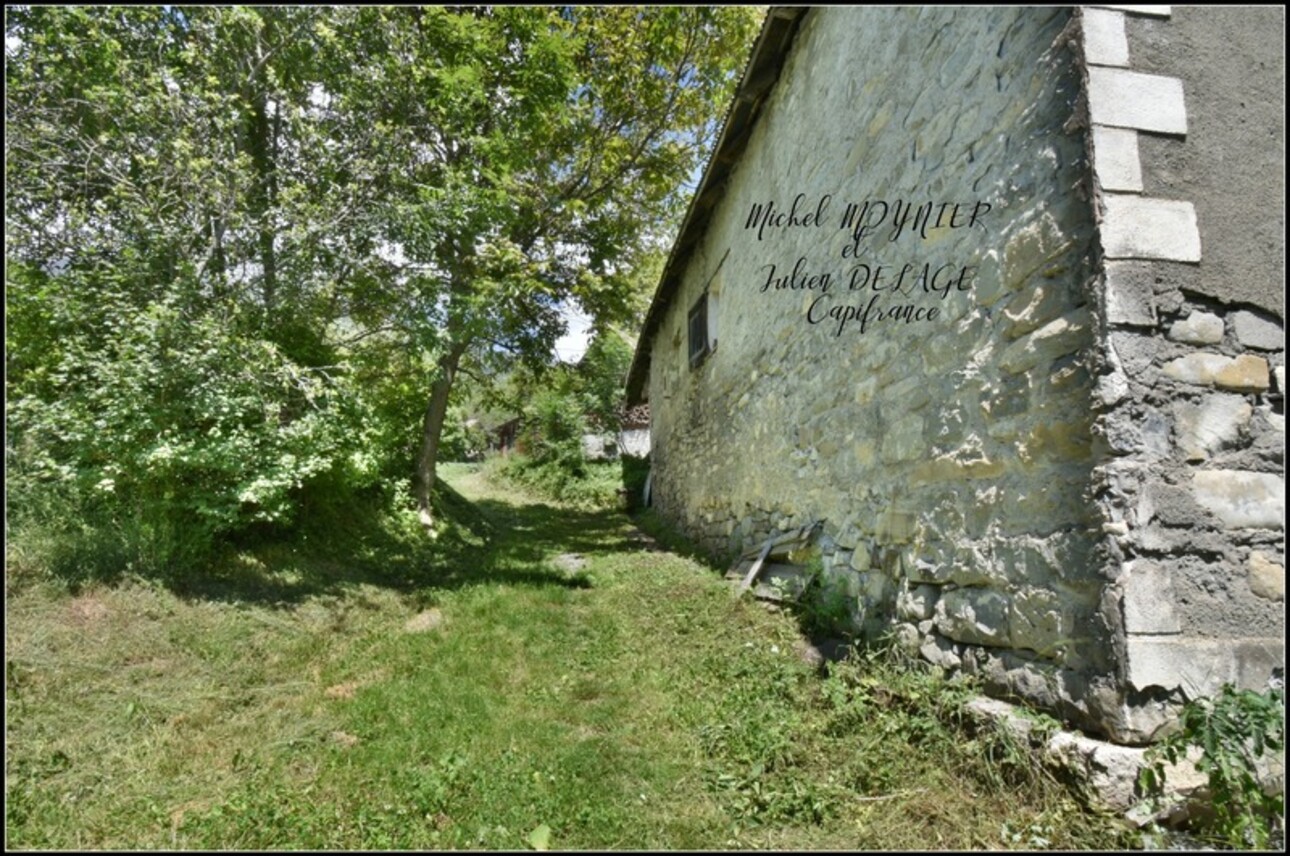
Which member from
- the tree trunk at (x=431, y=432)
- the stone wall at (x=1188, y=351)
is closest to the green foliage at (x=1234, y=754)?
the stone wall at (x=1188, y=351)

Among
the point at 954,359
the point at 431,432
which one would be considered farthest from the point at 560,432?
the point at 954,359

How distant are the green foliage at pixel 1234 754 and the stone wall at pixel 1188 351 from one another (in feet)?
0.28

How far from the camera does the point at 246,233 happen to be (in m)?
5.18

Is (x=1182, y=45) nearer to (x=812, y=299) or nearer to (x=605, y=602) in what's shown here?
(x=812, y=299)

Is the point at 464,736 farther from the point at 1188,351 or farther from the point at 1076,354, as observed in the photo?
the point at 1188,351

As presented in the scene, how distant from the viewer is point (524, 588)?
236 inches

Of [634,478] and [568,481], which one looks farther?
[568,481]

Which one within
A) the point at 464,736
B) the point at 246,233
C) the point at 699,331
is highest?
the point at 246,233

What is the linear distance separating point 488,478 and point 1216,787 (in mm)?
17733

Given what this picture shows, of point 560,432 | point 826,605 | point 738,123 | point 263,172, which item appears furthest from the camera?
point 560,432

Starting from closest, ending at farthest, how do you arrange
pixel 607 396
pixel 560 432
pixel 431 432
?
pixel 431 432 < pixel 560 432 < pixel 607 396

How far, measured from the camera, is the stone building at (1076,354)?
2.20 m

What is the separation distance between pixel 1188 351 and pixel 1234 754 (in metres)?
1.43

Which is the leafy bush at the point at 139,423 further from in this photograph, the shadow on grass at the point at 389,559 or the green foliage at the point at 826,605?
the green foliage at the point at 826,605
